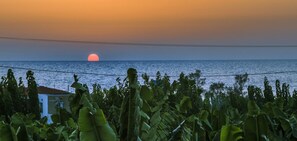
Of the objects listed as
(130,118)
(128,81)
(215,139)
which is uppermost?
(128,81)

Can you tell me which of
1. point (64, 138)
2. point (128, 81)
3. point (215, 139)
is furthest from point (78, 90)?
point (215, 139)

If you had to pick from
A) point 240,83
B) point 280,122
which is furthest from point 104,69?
point 280,122

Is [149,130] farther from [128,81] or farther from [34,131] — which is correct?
[34,131]

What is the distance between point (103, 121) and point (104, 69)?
300 ft

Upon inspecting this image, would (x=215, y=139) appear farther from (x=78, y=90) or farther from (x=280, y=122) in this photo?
(x=78, y=90)

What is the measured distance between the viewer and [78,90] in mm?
3566

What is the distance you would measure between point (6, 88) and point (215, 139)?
11.8 meters

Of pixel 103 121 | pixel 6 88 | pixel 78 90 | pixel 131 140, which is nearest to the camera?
pixel 103 121

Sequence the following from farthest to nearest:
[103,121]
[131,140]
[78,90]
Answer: [78,90], [131,140], [103,121]

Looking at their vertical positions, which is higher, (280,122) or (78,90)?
(78,90)

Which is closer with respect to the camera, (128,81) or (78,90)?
(128,81)

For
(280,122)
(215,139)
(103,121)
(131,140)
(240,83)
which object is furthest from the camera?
(240,83)

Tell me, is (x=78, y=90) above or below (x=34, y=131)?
above

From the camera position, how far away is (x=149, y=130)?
10.3 ft
